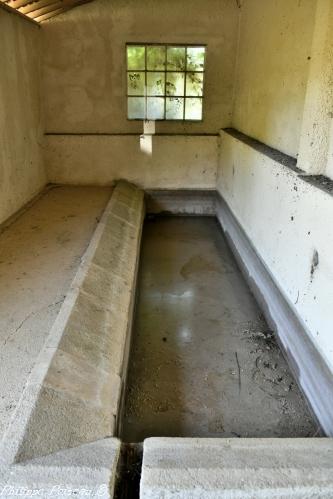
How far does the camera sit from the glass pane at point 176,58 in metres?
5.52

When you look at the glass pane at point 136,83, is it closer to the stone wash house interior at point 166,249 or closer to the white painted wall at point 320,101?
the stone wash house interior at point 166,249

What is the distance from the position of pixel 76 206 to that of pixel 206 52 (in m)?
2.83

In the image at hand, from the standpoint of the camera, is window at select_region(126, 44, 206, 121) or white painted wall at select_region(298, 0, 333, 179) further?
window at select_region(126, 44, 206, 121)

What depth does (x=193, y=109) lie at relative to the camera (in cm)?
587

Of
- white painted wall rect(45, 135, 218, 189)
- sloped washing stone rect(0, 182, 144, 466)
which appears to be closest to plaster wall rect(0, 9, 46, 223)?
white painted wall rect(45, 135, 218, 189)

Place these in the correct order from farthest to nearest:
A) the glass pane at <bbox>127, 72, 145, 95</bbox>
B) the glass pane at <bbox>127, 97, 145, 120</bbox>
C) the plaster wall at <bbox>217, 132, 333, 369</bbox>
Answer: the glass pane at <bbox>127, 97, 145, 120</bbox> < the glass pane at <bbox>127, 72, 145, 95</bbox> < the plaster wall at <bbox>217, 132, 333, 369</bbox>

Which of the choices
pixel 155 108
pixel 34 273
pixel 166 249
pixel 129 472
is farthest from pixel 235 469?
pixel 155 108

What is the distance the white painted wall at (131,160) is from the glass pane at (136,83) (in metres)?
0.61

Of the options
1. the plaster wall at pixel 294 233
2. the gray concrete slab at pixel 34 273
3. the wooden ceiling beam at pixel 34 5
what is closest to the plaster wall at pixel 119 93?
the wooden ceiling beam at pixel 34 5

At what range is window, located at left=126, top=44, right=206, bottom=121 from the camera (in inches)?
218

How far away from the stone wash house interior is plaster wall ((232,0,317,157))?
3cm

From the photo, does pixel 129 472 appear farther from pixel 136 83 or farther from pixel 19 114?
pixel 136 83

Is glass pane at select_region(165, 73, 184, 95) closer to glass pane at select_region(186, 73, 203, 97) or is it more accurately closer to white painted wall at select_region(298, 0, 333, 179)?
glass pane at select_region(186, 73, 203, 97)

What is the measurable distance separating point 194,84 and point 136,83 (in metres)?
0.83
